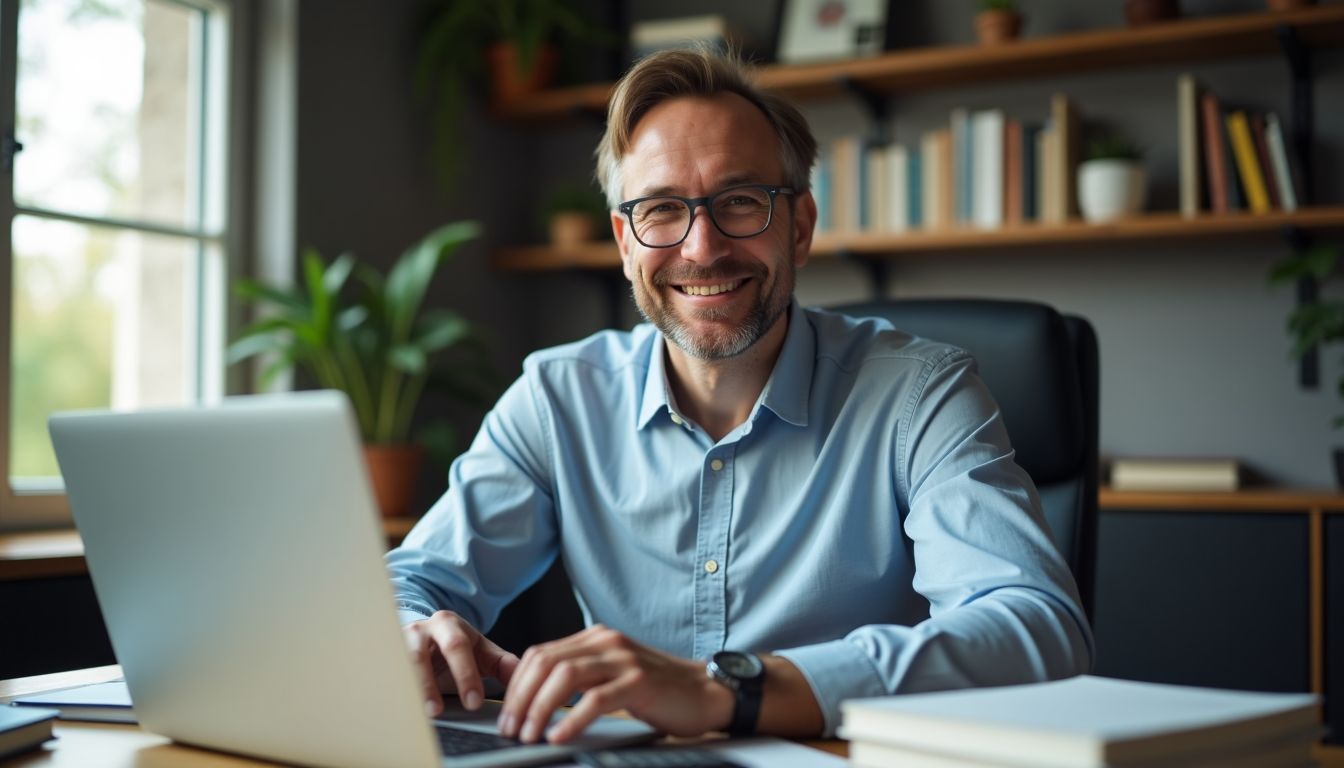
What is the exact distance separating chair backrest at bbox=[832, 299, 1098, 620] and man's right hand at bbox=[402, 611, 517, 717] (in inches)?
29.6

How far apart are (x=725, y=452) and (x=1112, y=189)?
1.88 metres

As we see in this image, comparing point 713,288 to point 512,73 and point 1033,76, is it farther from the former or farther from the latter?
point 512,73

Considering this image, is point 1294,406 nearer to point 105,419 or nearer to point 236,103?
point 236,103

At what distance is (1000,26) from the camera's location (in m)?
3.09

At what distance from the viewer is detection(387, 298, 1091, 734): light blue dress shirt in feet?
4.15

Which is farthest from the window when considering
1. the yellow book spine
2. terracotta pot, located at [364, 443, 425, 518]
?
the yellow book spine

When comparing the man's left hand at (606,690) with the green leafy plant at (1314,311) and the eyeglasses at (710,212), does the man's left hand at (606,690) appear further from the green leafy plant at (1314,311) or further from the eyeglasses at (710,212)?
the green leafy plant at (1314,311)

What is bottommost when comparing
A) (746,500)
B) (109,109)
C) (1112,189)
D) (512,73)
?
(746,500)

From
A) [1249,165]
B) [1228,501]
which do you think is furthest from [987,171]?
[1228,501]

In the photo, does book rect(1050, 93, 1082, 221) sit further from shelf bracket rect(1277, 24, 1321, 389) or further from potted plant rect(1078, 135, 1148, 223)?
shelf bracket rect(1277, 24, 1321, 389)

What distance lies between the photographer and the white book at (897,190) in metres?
3.18

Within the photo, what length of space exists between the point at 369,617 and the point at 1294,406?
2.86 metres

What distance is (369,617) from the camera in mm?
708

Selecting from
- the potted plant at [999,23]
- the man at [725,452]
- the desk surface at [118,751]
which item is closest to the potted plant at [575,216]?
the potted plant at [999,23]
